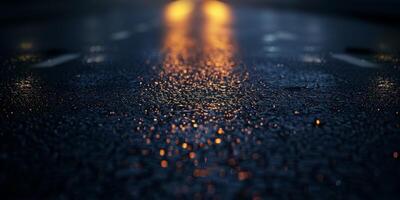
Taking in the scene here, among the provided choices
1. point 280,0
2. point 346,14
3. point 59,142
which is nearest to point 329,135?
point 59,142

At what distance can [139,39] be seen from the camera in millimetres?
11633

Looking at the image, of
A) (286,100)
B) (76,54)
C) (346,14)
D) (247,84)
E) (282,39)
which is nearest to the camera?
(286,100)

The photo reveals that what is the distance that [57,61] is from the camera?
768 cm

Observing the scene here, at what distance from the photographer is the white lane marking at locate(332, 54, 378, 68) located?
697cm

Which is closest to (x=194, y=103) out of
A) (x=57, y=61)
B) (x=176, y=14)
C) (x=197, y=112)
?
(x=197, y=112)

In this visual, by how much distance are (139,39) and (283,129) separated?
829 cm

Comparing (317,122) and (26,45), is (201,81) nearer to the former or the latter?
(317,122)

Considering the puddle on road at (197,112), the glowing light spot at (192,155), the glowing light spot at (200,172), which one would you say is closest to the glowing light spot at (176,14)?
the puddle on road at (197,112)

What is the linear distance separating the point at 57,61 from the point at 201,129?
4.52 m

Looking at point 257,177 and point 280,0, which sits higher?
point 257,177

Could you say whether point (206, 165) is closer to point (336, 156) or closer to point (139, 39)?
point (336, 156)

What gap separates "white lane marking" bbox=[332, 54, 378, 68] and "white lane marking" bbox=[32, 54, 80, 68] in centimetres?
394

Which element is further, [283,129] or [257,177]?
[283,129]

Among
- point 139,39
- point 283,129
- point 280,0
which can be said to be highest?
point 283,129
